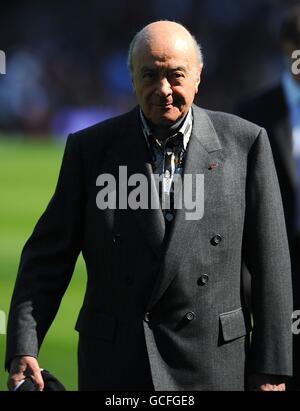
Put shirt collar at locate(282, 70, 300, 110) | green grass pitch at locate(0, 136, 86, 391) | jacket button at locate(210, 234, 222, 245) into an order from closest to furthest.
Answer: jacket button at locate(210, 234, 222, 245)
shirt collar at locate(282, 70, 300, 110)
green grass pitch at locate(0, 136, 86, 391)

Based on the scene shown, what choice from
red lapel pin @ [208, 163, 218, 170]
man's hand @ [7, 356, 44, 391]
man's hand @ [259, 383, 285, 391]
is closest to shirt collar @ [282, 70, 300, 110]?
red lapel pin @ [208, 163, 218, 170]

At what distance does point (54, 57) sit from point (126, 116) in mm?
33254

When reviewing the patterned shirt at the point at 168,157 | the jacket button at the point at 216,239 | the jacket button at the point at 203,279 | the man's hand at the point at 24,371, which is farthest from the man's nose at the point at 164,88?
the man's hand at the point at 24,371

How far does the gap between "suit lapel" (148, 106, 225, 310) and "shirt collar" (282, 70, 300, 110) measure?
158 centimetres

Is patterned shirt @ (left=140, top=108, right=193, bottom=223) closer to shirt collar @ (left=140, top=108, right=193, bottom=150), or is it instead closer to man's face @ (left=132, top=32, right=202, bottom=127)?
shirt collar @ (left=140, top=108, right=193, bottom=150)

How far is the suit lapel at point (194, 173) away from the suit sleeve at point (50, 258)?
0.37 meters

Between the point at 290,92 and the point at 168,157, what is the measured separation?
177 cm

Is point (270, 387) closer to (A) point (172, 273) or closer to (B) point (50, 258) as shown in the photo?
(A) point (172, 273)

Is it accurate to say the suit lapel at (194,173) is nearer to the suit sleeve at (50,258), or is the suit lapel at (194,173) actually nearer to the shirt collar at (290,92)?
the suit sleeve at (50,258)

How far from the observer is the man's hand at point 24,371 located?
3957mm

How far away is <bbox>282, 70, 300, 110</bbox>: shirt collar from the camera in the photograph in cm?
Result: 569
